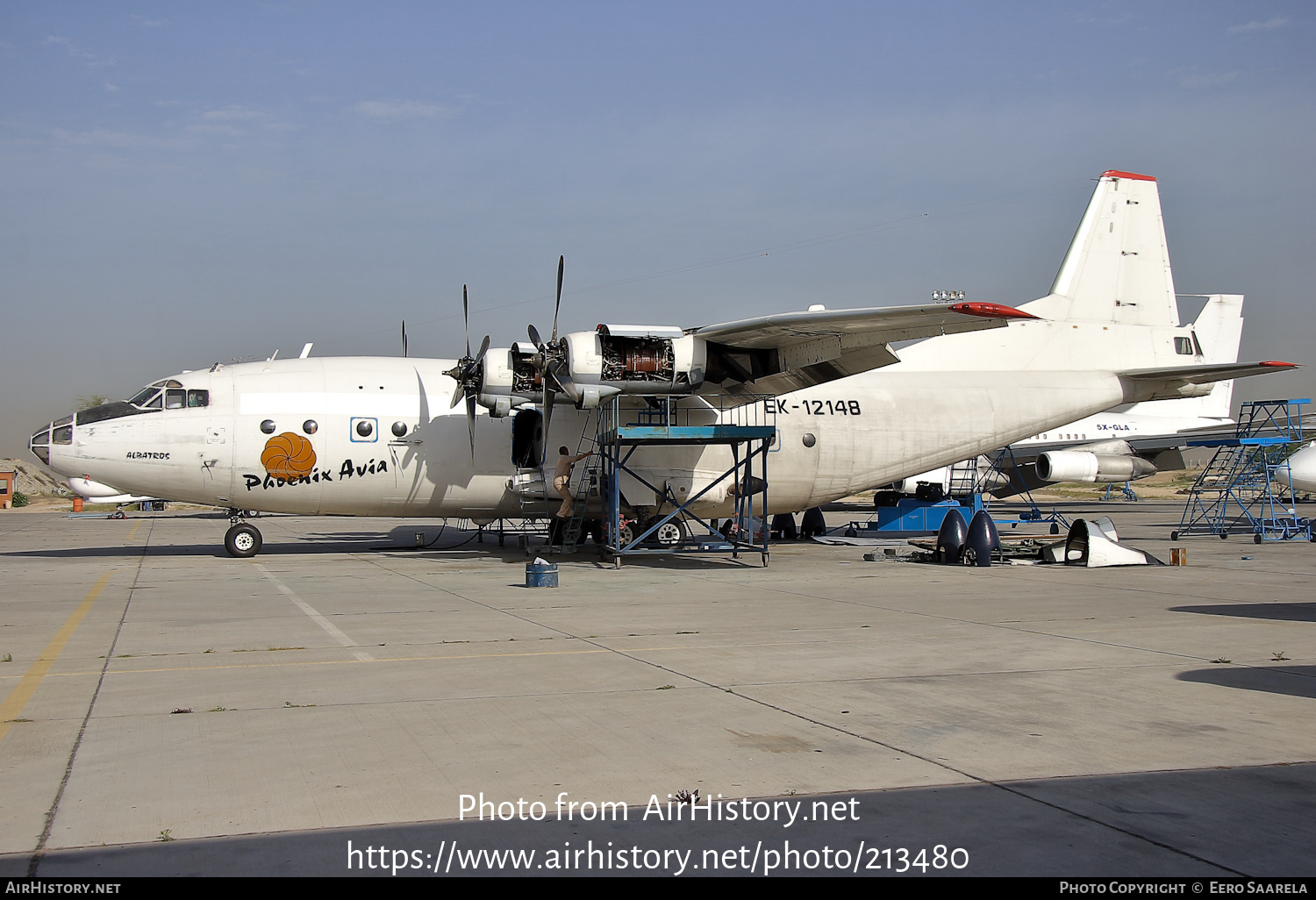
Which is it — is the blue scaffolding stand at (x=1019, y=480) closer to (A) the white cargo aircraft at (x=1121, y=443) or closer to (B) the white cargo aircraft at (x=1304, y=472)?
(A) the white cargo aircraft at (x=1121, y=443)

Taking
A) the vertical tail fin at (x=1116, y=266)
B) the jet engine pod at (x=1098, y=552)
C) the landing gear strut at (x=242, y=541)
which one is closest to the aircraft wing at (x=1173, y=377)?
the vertical tail fin at (x=1116, y=266)

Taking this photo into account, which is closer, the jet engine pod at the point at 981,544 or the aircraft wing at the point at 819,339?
the aircraft wing at the point at 819,339

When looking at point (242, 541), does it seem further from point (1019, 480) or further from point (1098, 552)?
point (1019, 480)

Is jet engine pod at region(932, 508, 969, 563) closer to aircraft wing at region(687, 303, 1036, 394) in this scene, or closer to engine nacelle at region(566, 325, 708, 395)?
aircraft wing at region(687, 303, 1036, 394)

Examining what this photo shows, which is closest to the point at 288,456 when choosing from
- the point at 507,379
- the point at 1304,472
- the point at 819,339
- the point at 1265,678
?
the point at 507,379

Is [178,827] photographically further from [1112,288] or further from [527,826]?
[1112,288]

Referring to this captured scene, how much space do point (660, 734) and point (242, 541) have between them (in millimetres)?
16530

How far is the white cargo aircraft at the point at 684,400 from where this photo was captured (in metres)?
18.5

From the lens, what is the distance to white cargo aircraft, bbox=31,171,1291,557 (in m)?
18.5

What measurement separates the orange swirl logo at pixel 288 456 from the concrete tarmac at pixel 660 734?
570 centimetres

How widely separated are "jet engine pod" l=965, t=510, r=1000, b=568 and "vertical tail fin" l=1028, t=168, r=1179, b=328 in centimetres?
710

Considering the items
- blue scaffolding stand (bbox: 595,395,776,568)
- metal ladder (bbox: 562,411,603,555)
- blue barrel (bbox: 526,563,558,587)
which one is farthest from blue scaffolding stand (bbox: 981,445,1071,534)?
blue barrel (bbox: 526,563,558,587)
